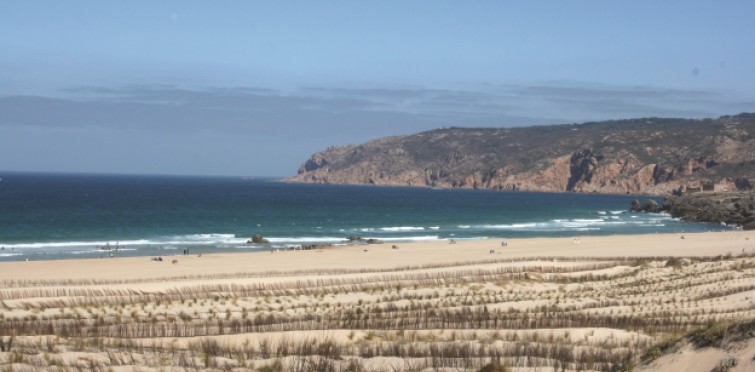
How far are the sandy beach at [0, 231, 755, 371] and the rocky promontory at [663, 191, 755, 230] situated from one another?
154ft

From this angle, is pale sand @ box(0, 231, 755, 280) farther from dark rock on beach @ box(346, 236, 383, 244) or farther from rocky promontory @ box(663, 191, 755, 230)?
rocky promontory @ box(663, 191, 755, 230)

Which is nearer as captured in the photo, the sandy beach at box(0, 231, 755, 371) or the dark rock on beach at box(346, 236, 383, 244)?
the sandy beach at box(0, 231, 755, 371)

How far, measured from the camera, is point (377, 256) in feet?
131

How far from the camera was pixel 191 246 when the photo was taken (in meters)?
47.1

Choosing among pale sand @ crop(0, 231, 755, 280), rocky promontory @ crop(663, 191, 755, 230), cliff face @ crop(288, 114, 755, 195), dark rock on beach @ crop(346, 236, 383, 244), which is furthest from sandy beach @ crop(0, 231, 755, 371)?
cliff face @ crop(288, 114, 755, 195)

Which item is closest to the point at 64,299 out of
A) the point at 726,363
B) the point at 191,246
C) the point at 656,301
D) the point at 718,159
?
the point at 656,301

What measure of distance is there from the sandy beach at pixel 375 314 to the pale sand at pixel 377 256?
281mm

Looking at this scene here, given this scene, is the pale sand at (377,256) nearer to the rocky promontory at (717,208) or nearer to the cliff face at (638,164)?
the rocky promontory at (717,208)

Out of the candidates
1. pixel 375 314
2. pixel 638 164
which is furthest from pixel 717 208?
pixel 638 164

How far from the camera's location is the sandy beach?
12664 millimetres

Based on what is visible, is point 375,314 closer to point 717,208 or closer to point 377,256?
point 377,256

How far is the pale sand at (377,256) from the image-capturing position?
3175 cm

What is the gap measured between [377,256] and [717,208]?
5471 centimetres

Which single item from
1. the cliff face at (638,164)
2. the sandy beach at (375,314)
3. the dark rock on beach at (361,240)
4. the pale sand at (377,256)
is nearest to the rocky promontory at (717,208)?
the pale sand at (377,256)
